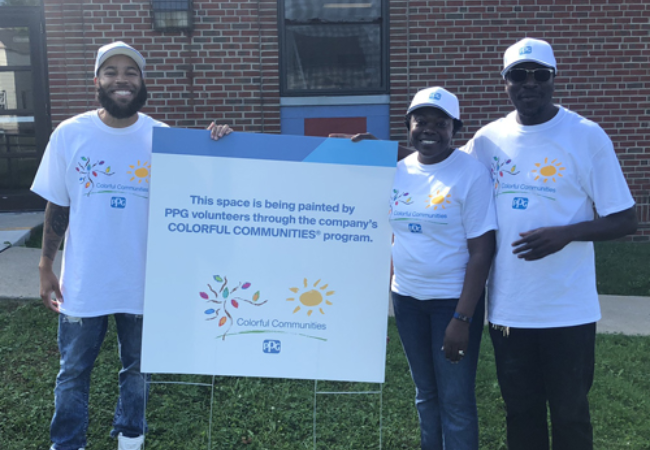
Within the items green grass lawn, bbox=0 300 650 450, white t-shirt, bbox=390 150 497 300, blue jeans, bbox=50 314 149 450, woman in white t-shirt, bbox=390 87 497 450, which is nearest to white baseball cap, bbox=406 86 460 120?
woman in white t-shirt, bbox=390 87 497 450

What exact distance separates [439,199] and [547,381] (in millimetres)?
906

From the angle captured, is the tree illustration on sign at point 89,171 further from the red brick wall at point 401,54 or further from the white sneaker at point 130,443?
the red brick wall at point 401,54

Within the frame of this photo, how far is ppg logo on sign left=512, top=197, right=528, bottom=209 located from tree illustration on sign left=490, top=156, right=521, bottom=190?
10 centimetres

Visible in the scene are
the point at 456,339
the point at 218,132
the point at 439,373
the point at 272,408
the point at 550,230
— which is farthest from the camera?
the point at 272,408

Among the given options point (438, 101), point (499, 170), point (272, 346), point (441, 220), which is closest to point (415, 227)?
point (441, 220)

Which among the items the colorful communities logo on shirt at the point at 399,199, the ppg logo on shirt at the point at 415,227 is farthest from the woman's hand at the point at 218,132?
the ppg logo on shirt at the point at 415,227

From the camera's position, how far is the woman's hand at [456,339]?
8.37ft

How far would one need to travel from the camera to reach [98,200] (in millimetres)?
2875

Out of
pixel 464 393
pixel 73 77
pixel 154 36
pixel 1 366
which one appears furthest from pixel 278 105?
pixel 464 393

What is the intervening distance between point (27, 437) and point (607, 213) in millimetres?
3223

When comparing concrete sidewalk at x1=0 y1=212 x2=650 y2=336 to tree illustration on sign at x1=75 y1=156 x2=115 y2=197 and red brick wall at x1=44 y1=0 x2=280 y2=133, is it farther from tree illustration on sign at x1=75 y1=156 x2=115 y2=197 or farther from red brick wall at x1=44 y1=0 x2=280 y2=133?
tree illustration on sign at x1=75 y1=156 x2=115 y2=197

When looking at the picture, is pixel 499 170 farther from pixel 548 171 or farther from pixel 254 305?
pixel 254 305

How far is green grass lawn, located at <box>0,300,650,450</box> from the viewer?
3520 millimetres

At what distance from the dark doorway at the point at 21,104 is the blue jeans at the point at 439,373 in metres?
6.94
